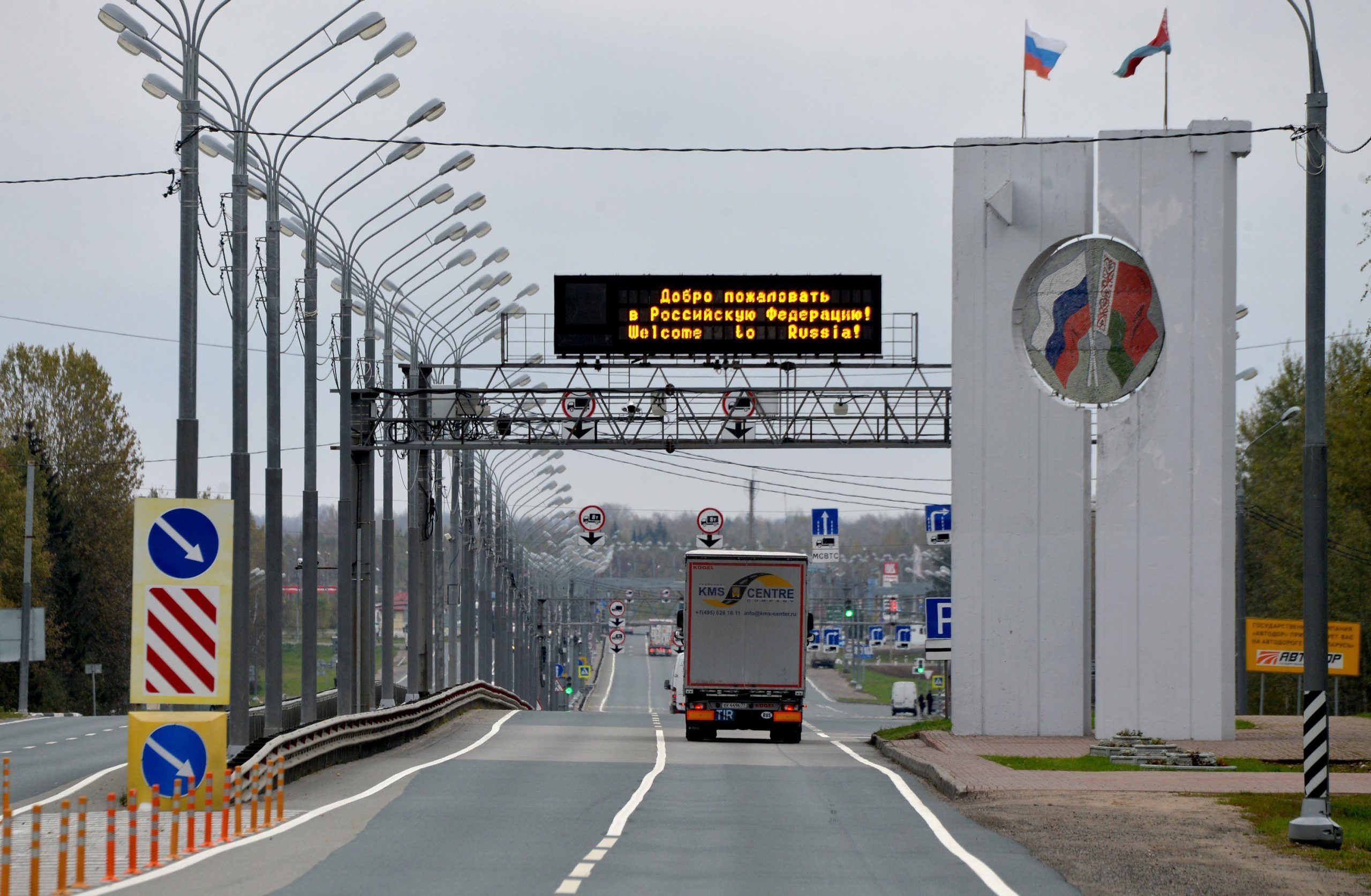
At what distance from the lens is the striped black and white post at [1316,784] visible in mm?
17531

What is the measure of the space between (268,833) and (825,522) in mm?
34048

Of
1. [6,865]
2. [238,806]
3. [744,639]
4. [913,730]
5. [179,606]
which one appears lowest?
[913,730]

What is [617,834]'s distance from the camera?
17.8 metres

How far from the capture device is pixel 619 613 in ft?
343

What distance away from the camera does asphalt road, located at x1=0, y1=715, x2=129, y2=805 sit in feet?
83.1

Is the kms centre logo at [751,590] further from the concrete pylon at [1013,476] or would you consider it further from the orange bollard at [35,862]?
the orange bollard at [35,862]

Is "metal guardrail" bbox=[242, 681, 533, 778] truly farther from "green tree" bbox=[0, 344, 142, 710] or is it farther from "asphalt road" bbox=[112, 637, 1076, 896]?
"green tree" bbox=[0, 344, 142, 710]

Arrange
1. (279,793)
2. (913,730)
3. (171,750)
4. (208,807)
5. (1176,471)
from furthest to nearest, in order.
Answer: (913,730), (1176,471), (279,793), (171,750), (208,807)

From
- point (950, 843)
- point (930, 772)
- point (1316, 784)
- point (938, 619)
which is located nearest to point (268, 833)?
point (950, 843)

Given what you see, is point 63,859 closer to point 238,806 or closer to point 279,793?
point 238,806

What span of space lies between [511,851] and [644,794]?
689 centimetres

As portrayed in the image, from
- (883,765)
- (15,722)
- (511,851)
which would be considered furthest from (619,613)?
(511,851)

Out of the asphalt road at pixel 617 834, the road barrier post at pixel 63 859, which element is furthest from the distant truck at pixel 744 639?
the road barrier post at pixel 63 859

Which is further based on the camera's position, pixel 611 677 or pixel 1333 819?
pixel 611 677
